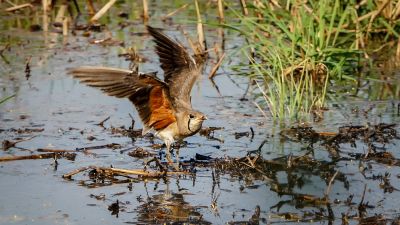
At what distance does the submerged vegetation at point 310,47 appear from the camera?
9.73 meters

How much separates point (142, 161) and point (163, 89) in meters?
0.70

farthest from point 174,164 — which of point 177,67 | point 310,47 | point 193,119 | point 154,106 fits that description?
point 310,47

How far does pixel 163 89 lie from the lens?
7.82 m

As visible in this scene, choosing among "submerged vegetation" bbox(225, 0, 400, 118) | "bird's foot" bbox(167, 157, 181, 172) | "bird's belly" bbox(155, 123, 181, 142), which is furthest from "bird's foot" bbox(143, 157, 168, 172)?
"submerged vegetation" bbox(225, 0, 400, 118)

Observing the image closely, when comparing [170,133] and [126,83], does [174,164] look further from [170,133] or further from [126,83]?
[126,83]

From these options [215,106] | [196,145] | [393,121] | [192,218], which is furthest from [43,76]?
[192,218]

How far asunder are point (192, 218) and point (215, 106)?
356cm

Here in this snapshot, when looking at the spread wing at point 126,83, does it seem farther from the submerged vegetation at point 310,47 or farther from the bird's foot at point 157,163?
the submerged vegetation at point 310,47

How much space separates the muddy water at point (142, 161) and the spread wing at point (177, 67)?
0.57 metres

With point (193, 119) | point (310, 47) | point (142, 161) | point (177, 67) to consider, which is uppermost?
point (310, 47)

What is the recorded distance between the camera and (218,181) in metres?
7.49

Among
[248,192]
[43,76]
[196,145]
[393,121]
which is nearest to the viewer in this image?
[248,192]

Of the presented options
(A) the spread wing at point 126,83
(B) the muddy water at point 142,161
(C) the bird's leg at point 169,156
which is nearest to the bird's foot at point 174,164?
(C) the bird's leg at point 169,156

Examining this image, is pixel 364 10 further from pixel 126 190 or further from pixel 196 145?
pixel 126 190
